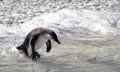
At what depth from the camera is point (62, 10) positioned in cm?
951

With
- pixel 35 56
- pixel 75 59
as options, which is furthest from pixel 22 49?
pixel 75 59

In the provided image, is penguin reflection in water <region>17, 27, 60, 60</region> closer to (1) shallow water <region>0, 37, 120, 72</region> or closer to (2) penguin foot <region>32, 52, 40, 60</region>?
(2) penguin foot <region>32, 52, 40, 60</region>

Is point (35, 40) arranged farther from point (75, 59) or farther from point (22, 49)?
point (75, 59)

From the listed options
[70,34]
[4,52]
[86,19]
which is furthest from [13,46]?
[86,19]

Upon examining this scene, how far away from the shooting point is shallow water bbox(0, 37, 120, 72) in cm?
612

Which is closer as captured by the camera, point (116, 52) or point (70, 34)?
point (116, 52)

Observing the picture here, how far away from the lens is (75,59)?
21.7ft

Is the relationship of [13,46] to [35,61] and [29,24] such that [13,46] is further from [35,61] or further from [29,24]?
[29,24]

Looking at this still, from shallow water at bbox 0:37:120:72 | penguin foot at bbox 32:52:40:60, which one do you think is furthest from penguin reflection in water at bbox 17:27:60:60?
shallow water at bbox 0:37:120:72

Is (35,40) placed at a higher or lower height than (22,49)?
higher

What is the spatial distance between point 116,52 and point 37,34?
4.02ft

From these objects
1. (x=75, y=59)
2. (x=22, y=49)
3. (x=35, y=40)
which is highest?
(x=35, y=40)

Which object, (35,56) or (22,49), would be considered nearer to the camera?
(35,56)

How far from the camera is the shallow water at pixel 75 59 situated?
Answer: 612cm
